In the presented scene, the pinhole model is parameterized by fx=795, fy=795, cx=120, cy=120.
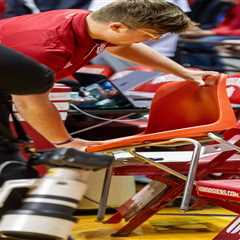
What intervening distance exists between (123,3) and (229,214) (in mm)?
1494

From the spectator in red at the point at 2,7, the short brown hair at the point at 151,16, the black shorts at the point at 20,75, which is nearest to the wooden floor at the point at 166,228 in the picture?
the short brown hair at the point at 151,16

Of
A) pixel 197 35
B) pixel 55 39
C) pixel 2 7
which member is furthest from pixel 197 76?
pixel 2 7

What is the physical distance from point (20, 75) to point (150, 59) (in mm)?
1490

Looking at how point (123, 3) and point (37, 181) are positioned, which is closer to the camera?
point (37, 181)

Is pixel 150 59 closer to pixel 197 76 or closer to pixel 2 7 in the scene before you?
pixel 197 76

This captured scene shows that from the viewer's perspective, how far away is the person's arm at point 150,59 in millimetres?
3244

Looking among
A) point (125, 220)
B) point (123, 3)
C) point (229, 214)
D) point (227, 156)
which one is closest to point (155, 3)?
point (123, 3)

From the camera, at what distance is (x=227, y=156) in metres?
3.40

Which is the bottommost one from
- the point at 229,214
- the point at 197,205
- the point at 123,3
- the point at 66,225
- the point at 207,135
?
the point at 229,214

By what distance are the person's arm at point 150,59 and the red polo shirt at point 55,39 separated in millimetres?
233

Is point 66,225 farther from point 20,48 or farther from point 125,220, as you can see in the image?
point 125,220

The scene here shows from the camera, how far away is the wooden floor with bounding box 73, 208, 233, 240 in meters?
3.42

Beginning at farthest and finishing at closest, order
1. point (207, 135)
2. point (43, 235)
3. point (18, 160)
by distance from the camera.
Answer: point (207, 135) < point (18, 160) < point (43, 235)

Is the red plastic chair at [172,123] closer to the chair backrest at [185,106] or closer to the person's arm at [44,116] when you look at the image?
the chair backrest at [185,106]
